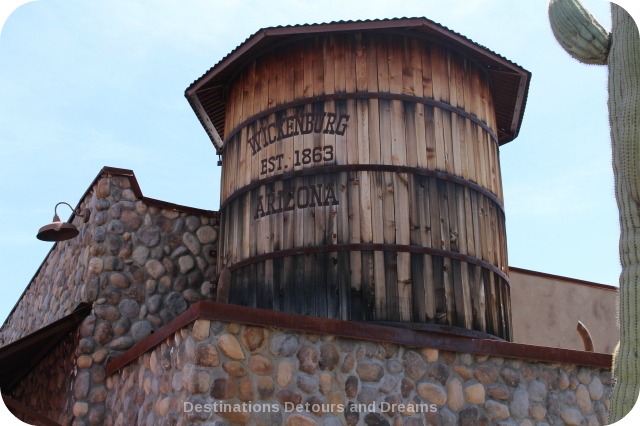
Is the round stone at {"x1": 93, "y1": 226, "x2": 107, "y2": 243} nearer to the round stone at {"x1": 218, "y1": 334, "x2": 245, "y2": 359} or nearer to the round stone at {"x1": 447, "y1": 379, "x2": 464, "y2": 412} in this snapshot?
the round stone at {"x1": 218, "y1": 334, "x2": 245, "y2": 359}

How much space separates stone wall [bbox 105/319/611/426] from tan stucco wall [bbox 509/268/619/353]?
461 cm

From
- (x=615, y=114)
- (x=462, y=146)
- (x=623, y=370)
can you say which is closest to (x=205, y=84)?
(x=462, y=146)

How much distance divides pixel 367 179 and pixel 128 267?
12.2ft

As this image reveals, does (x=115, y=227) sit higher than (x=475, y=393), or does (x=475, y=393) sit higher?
(x=115, y=227)

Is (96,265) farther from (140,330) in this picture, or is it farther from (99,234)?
(140,330)

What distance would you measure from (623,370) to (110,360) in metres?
6.45

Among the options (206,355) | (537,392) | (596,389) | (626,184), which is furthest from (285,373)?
(596,389)

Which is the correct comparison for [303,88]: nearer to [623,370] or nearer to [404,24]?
[404,24]

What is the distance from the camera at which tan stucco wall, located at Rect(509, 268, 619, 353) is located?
1371 cm

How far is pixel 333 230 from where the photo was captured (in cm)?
904

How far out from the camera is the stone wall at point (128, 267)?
10.4 metres

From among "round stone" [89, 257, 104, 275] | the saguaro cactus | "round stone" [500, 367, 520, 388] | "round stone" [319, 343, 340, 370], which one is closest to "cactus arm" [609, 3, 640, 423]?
the saguaro cactus

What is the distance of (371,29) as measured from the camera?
9.77 meters

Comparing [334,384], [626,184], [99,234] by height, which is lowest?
[334,384]
